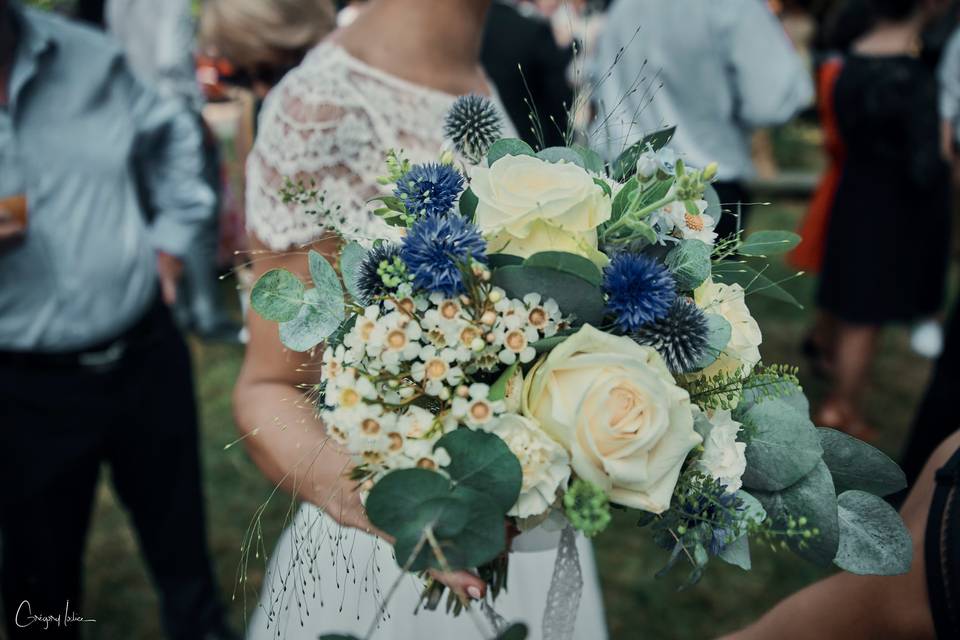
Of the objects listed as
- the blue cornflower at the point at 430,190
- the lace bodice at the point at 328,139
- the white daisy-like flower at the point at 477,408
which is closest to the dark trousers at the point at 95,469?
the lace bodice at the point at 328,139

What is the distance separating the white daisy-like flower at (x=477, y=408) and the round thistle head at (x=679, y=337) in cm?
20

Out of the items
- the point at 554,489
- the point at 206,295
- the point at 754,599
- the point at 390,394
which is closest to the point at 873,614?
the point at 554,489

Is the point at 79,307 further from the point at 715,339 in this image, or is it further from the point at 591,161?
the point at 715,339

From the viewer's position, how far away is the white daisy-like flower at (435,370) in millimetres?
911

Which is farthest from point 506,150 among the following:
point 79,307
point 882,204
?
point 882,204

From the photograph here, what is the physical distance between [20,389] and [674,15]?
2.82 meters

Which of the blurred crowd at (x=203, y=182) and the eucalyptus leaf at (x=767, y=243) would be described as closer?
the eucalyptus leaf at (x=767, y=243)

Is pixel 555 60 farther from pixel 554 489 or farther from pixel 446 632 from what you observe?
pixel 554 489

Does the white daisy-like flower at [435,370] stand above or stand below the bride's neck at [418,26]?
below

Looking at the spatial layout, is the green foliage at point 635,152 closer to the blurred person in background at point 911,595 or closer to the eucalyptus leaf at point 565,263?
the eucalyptus leaf at point 565,263

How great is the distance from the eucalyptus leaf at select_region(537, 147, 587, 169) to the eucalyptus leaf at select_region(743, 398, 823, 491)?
40cm

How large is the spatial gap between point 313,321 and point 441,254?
21 cm

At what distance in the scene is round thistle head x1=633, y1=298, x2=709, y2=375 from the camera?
957 millimetres

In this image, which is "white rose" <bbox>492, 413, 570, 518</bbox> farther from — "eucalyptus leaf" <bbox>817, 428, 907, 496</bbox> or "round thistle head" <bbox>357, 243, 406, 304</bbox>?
"eucalyptus leaf" <bbox>817, 428, 907, 496</bbox>
